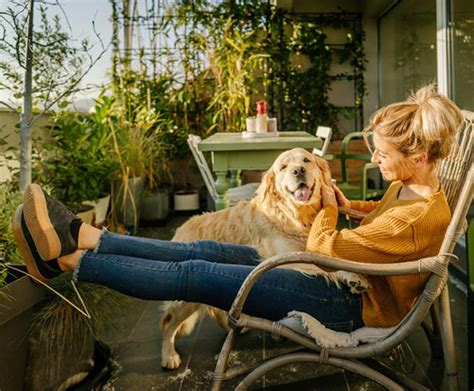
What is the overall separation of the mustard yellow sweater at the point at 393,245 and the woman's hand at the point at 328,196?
26 cm

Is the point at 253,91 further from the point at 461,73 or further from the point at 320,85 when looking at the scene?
the point at 461,73

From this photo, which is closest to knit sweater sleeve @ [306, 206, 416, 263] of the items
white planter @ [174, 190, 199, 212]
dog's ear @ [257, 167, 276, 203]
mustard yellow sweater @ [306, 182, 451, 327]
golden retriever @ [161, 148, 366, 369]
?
mustard yellow sweater @ [306, 182, 451, 327]

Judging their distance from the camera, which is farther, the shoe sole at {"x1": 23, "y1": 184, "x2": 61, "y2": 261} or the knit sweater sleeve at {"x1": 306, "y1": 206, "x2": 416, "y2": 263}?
the shoe sole at {"x1": 23, "y1": 184, "x2": 61, "y2": 261}

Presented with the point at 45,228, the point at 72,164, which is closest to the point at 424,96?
the point at 45,228

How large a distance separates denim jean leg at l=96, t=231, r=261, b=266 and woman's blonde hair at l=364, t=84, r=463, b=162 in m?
0.67

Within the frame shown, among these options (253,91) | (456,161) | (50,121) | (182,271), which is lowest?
(182,271)

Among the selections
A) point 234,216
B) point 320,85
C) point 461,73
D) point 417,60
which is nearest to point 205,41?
point 320,85

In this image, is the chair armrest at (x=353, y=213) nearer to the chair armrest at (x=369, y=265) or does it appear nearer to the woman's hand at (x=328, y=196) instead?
the woman's hand at (x=328, y=196)

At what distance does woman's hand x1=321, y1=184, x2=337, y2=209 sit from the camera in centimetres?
171

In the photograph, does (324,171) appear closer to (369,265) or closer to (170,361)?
(369,265)

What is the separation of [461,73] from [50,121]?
2.95 meters

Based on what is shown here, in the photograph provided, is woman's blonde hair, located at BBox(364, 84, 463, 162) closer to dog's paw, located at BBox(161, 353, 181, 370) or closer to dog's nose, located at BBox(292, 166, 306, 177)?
dog's nose, located at BBox(292, 166, 306, 177)

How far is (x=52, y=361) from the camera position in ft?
5.45

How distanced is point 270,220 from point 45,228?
0.84m
